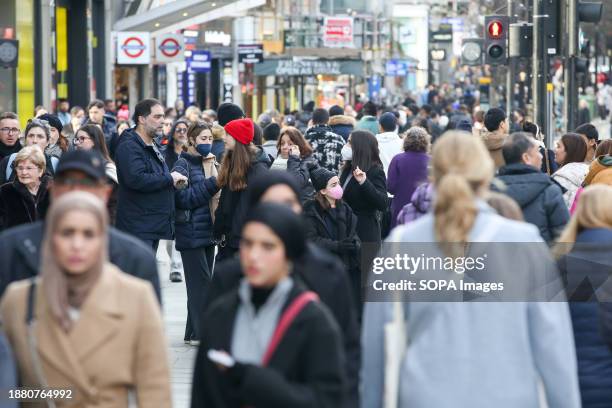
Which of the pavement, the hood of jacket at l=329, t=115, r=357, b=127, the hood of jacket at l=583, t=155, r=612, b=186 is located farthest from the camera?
the hood of jacket at l=329, t=115, r=357, b=127

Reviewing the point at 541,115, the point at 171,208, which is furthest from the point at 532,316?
the point at 541,115

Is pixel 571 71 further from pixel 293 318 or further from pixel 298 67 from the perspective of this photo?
pixel 298 67

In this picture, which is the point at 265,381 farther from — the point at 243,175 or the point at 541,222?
the point at 243,175

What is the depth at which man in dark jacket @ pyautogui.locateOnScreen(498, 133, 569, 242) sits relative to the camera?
9.41 meters

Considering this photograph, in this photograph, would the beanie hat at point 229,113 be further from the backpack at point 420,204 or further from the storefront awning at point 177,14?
the storefront awning at point 177,14

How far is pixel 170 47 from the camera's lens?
36750 millimetres

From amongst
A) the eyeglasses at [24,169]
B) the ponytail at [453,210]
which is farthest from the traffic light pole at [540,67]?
the ponytail at [453,210]

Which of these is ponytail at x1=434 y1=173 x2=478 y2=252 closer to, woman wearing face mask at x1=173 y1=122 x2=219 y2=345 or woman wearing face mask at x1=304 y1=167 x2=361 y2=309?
woman wearing face mask at x1=304 y1=167 x2=361 y2=309

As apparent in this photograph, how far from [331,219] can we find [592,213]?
Answer: 4051 millimetres

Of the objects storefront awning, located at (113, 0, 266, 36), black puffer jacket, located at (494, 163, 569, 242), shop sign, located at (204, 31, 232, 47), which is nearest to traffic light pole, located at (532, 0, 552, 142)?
black puffer jacket, located at (494, 163, 569, 242)

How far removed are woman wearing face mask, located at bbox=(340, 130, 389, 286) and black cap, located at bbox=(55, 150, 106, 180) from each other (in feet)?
22.3

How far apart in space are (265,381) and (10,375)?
87cm

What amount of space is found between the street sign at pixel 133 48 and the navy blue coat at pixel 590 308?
2624 cm

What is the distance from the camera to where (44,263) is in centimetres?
531
